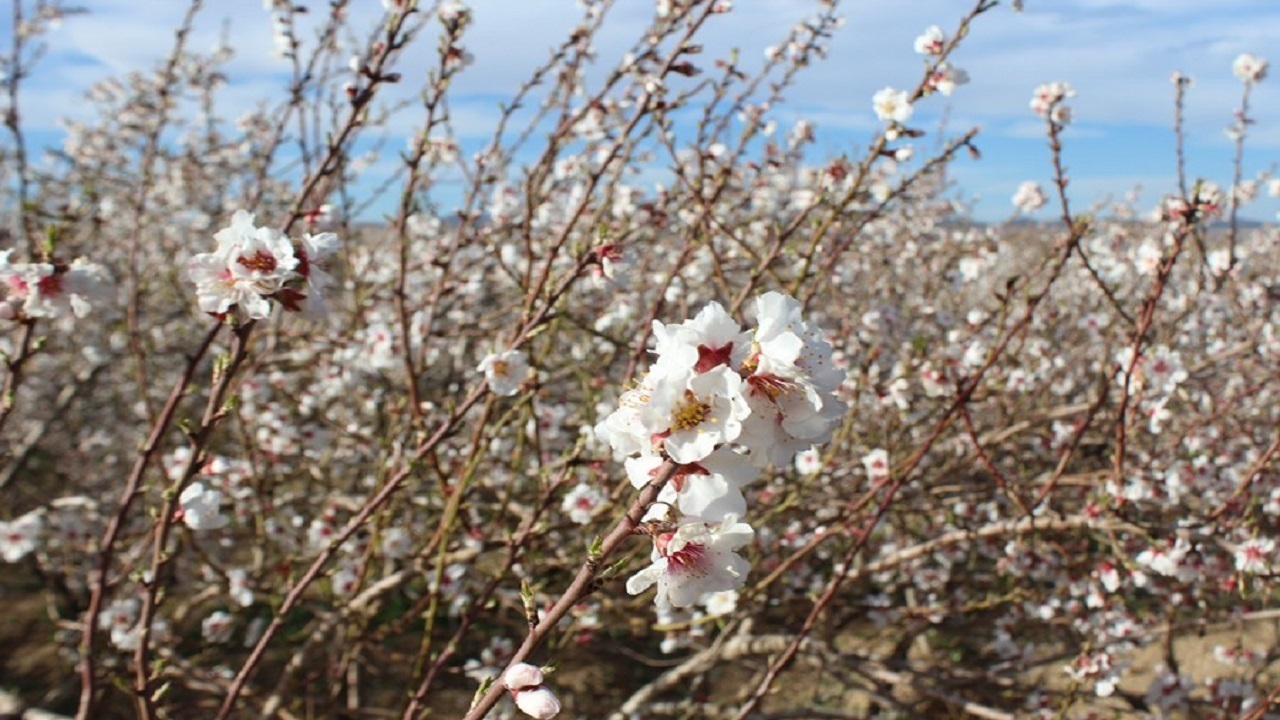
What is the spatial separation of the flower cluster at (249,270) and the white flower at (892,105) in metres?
2.10

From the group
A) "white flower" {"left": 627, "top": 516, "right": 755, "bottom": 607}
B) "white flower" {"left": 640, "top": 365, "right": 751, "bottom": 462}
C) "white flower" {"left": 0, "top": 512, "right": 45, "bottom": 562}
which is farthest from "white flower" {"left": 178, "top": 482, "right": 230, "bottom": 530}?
"white flower" {"left": 0, "top": 512, "right": 45, "bottom": 562}

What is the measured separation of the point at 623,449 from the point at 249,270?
2.84 ft

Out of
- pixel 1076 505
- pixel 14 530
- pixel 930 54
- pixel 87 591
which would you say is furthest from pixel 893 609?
pixel 87 591

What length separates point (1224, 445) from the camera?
5.37m

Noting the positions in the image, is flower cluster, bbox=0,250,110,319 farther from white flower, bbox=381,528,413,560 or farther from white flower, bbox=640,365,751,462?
white flower, bbox=381,528,413,560

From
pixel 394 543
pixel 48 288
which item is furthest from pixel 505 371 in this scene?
pixel 394 543

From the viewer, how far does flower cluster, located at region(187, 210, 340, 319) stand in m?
1.48

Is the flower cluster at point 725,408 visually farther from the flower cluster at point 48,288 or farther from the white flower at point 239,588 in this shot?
the white flower at point 239,588

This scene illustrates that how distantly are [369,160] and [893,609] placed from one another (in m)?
6.42

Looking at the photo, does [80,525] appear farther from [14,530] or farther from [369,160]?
[369,160]

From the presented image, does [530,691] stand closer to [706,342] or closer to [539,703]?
[539,703]

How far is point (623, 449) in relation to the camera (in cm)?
107

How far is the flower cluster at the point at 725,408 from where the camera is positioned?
97cm

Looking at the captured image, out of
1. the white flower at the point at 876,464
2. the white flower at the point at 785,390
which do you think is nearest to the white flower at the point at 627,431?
the white flower at the point at 785,390
